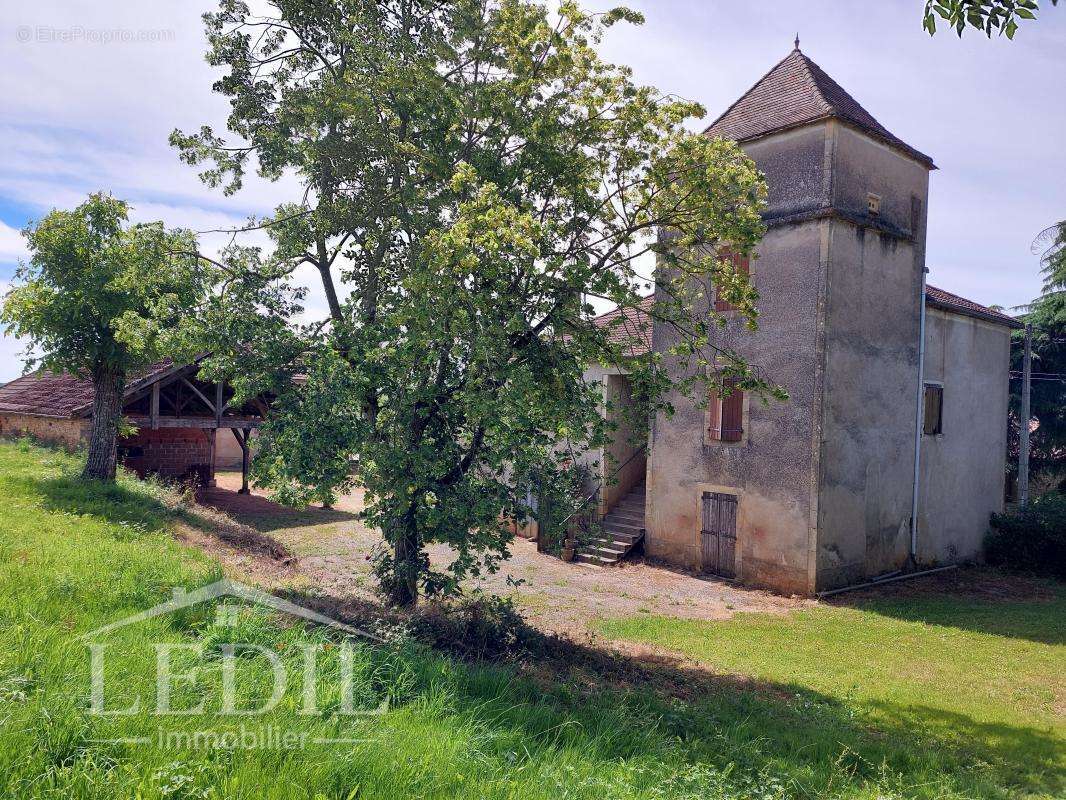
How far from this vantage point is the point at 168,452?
836 inches

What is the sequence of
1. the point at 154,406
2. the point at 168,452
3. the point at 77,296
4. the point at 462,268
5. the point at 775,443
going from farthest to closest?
the point at 168,452
the point at 154,406
the point at 775,443
the point at 77,296
the point at 462,268

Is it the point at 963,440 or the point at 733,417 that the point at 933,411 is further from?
the point at 733,417

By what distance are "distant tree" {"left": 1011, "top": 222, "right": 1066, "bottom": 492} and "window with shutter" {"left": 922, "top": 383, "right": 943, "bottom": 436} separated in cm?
713

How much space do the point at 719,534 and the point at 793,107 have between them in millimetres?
10192

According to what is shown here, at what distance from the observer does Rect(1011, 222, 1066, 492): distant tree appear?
70.4ft

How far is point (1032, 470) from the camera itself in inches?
898

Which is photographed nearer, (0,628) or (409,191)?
(0,628)

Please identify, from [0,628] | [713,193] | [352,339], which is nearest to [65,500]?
[352,339]

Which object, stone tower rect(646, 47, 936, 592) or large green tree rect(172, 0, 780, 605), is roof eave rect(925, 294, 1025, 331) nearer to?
stone tower rect(646, 47, 936, 592)

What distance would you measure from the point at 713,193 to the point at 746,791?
6766 mm

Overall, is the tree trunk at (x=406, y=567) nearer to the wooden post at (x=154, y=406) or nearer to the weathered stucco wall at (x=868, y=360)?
the weathered stucco wall at (x=868, y=360)

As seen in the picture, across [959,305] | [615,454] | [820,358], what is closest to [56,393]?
[615,454]

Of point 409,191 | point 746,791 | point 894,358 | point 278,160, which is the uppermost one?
point 278,160

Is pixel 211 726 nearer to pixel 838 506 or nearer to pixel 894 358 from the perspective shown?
pixel 838 506
